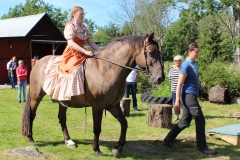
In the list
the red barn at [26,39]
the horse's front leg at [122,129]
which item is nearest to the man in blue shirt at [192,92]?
the horse's front leg at [122,129]

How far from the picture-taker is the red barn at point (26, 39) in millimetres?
20984

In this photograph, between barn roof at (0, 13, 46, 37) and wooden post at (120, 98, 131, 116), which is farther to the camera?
barn roof at (0, 13, 46, 37)

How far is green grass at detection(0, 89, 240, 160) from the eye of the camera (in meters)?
5.28

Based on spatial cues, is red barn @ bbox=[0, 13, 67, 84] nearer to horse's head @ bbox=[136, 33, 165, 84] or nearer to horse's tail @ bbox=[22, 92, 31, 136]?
horse's tail @ bbox=[22, 92, 31, 136]

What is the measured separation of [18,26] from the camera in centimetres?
2478

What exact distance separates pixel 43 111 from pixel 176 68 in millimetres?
4593

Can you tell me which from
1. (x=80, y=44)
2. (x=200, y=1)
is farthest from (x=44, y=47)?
(x=80, y=44)

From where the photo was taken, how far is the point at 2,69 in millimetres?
20812

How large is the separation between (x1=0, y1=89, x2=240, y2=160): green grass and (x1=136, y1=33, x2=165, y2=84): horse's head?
58.3 inches

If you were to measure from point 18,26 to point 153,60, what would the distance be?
881 inches

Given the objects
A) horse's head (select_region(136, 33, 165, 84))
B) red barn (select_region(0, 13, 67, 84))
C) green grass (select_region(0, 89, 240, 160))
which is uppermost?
red barn (select_region(0, 13, 67, 84))

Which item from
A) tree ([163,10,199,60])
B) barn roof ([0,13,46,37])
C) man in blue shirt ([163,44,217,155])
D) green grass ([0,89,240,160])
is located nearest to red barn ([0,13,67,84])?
barn roof ([0,13,46,37])

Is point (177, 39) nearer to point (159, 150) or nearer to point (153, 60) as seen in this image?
point (159, 150)

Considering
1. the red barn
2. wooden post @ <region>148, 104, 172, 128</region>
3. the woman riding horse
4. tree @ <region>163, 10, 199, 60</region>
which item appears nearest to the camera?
the woman riding horse
